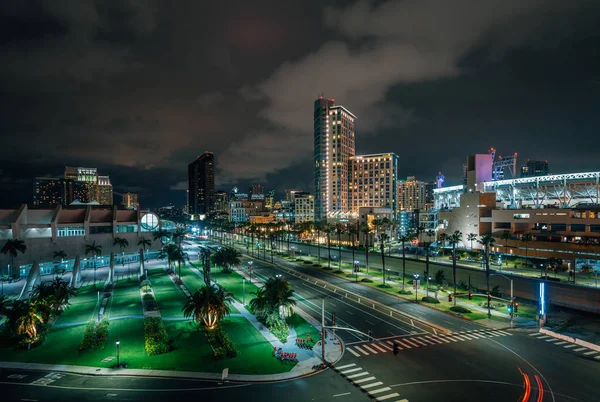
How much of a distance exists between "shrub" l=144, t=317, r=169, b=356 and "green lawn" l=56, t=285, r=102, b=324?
1345 centimetres

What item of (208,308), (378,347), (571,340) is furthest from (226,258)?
(571,340)

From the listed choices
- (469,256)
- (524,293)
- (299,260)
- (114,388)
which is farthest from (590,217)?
(114,388)

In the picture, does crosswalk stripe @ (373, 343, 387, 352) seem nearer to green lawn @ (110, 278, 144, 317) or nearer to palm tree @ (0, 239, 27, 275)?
green lawn @ (110, 278, 144, 317)

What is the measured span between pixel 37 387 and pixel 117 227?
89577 millimetres

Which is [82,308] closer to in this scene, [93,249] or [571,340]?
[93,249]

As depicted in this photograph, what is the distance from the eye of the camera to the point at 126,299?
72.7m

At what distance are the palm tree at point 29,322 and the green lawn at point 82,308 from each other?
9461mm

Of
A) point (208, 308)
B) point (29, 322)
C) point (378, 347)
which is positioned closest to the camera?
point (378, 347)

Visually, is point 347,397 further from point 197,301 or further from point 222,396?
point 197,301

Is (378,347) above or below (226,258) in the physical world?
below

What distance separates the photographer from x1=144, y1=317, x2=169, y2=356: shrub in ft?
146

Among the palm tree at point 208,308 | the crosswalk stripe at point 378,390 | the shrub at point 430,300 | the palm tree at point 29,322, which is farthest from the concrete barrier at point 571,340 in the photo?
the palm tree at point 29,322

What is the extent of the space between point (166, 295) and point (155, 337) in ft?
99.1

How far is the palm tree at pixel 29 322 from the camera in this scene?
46531mm
